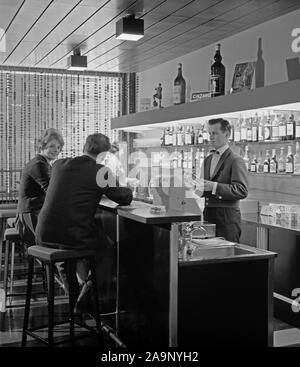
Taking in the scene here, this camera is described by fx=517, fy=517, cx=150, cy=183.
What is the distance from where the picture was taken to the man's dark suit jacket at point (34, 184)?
14.0 ft

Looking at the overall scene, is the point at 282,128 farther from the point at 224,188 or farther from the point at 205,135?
the point at 205,135

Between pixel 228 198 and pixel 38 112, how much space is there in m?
4.66

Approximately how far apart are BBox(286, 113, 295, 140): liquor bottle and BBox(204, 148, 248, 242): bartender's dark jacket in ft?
2.51

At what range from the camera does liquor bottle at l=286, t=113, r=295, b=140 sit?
175 inches

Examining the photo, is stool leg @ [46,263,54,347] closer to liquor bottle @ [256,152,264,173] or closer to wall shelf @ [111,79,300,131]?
wall shelf @ [111,79,300,131]

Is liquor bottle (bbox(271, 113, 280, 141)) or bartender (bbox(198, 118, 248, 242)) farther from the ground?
liquor bottle (bbox(271, 113, 280, 141))

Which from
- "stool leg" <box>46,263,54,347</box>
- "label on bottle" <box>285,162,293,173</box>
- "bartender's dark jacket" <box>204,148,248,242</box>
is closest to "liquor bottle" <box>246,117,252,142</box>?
"label on bottle" <box>285,162,293,173</box>

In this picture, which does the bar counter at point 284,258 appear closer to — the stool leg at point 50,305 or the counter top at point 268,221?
the counter top at point 268,221

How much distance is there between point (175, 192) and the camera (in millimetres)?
2996

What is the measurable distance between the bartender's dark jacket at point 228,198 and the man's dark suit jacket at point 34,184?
4.46 ft

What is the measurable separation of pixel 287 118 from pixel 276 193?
749 mm

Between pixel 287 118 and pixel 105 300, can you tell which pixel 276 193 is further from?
pixel 105 300

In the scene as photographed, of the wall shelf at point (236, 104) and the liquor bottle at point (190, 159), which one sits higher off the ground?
the wall shelf at point (236, 104)

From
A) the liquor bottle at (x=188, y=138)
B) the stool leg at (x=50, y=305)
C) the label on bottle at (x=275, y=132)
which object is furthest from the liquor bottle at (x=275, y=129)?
the stool leg at (x=50, y=305)
